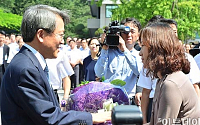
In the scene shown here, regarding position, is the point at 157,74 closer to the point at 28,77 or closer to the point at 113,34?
the point at 28,77

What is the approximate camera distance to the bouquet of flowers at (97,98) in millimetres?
3111

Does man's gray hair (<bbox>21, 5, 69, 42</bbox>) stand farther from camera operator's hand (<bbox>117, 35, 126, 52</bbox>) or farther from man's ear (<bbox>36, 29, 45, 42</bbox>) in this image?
camera operator's hand (<bbox>117, 35, 126, 52</bbox>)

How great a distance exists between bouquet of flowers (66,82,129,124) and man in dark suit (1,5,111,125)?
27 centimetres

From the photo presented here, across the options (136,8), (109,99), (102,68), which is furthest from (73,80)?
(136,8)

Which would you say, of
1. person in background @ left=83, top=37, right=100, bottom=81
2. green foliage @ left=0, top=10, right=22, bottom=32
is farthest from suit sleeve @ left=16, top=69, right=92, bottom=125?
green foliage @ left=0, top=10, right=22, bottom=32

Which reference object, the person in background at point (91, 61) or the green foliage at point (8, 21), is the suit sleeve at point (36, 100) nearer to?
the person in background at point (91, 61)

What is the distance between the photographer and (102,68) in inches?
197

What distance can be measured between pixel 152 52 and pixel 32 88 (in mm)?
1059

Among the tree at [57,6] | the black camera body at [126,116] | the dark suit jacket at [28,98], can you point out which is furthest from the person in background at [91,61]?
the tree at [57,6]

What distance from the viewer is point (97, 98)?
10.2 feet

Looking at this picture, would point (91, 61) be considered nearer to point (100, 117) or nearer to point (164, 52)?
point (164, 52)

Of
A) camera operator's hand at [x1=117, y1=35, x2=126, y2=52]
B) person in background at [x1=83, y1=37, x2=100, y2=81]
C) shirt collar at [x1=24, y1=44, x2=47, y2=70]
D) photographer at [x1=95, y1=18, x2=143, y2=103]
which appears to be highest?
shirt collar at [x1=24, y1=44, x2=47, y2=70]

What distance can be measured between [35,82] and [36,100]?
12 centimetres

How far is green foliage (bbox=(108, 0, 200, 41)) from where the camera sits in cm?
2174
